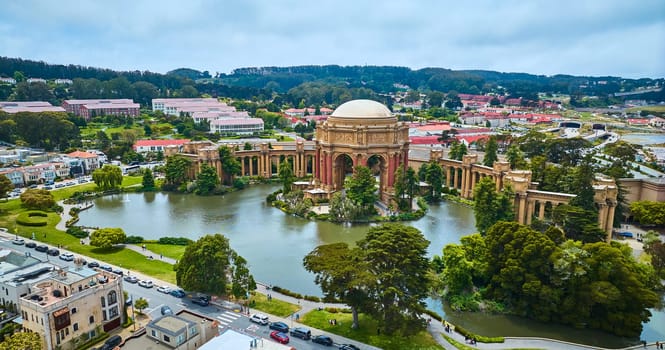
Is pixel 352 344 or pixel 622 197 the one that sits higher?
pixel 622 197

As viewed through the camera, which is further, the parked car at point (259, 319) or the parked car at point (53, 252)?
the parked car at point (53, 252)

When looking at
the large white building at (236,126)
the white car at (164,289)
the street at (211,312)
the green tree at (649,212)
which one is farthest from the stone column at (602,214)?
the large white building at (236,126)

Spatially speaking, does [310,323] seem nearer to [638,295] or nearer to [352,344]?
[352,344]

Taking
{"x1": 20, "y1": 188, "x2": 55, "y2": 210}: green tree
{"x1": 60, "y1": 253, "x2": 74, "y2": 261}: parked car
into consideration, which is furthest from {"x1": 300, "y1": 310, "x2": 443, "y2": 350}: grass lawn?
{"x1": 20, "y1": 188, "x2": 55, "y2": 210}: green tree

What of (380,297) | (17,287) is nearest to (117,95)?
(17,287)

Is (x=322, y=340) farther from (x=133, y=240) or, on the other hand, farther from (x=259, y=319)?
(x=133, y=240)

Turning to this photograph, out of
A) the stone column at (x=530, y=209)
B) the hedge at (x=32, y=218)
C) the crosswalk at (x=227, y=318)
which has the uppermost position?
the stone column at (x=530, y=209)

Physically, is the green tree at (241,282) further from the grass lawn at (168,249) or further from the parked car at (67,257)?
the parked car at (67,257)
